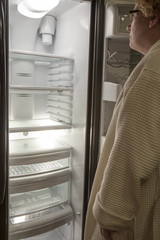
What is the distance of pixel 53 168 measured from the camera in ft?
5.58

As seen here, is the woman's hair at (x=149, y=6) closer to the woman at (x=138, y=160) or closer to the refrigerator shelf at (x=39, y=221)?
the woman at (x=138, y=160)

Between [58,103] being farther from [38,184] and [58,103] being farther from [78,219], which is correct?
[78,219]

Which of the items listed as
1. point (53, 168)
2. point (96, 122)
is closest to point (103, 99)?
point (96, 122)

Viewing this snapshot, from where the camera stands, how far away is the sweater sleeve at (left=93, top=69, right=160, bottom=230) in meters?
0.71

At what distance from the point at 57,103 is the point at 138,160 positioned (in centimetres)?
128

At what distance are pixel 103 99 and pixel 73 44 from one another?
0.51m

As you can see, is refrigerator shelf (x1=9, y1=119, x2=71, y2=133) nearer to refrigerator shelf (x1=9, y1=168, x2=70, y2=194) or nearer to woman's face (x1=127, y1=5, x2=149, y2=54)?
refrigerator shelf (x1=9, y1=168, x2=70, y2=194)

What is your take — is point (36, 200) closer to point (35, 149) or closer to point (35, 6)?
point (35, 149)

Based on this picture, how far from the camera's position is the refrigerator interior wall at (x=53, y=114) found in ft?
4.99

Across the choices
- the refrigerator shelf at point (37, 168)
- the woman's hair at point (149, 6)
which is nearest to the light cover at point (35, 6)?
the woman's hair at point (149, 6)

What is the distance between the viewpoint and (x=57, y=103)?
1911 millimetres

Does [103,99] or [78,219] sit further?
[78,219]

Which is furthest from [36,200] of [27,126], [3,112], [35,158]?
[3,112]

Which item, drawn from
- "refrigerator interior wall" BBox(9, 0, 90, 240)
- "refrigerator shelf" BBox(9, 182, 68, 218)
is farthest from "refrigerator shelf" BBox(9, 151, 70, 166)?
"refrigerator shelf" BBox(9, 182, 68, 218)
